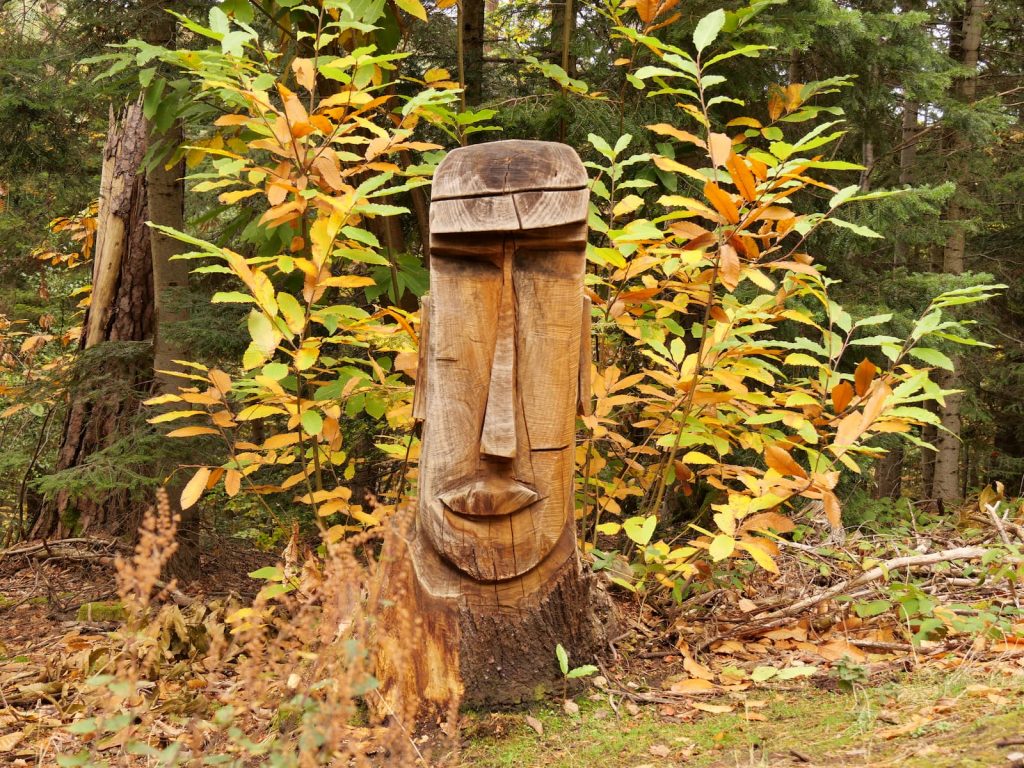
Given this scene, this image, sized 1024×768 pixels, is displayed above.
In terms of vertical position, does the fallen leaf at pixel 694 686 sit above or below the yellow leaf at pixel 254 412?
below

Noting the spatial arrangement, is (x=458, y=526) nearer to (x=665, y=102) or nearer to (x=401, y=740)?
(x=401, y=740)

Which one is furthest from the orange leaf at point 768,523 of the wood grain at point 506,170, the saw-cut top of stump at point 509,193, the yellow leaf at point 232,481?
the yellow leaf at point 232,481

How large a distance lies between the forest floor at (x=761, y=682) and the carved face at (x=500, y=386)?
2.20 feet

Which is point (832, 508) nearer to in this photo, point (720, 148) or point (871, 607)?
point (871, 607)

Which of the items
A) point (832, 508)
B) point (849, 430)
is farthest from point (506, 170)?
point (832, 508)

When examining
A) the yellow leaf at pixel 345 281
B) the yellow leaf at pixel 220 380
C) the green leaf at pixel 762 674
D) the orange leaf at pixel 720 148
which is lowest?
the green leaf at pixel 762 674

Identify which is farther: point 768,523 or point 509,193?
point 768,523

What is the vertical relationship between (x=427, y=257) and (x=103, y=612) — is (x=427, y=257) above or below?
above

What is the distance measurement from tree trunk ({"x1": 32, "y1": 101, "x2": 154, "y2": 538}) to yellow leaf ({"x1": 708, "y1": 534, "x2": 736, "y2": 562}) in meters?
4.49

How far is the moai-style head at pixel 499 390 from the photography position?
3229 millimetres

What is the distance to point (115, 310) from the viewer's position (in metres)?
6.32

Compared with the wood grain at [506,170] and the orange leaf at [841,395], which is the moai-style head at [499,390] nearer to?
the wood grain at [506,170]

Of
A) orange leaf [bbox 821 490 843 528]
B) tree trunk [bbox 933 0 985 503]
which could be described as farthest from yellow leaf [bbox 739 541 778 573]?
tree trunk [bbox 933 0 985 503]

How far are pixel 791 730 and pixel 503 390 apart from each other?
155 centimetres
